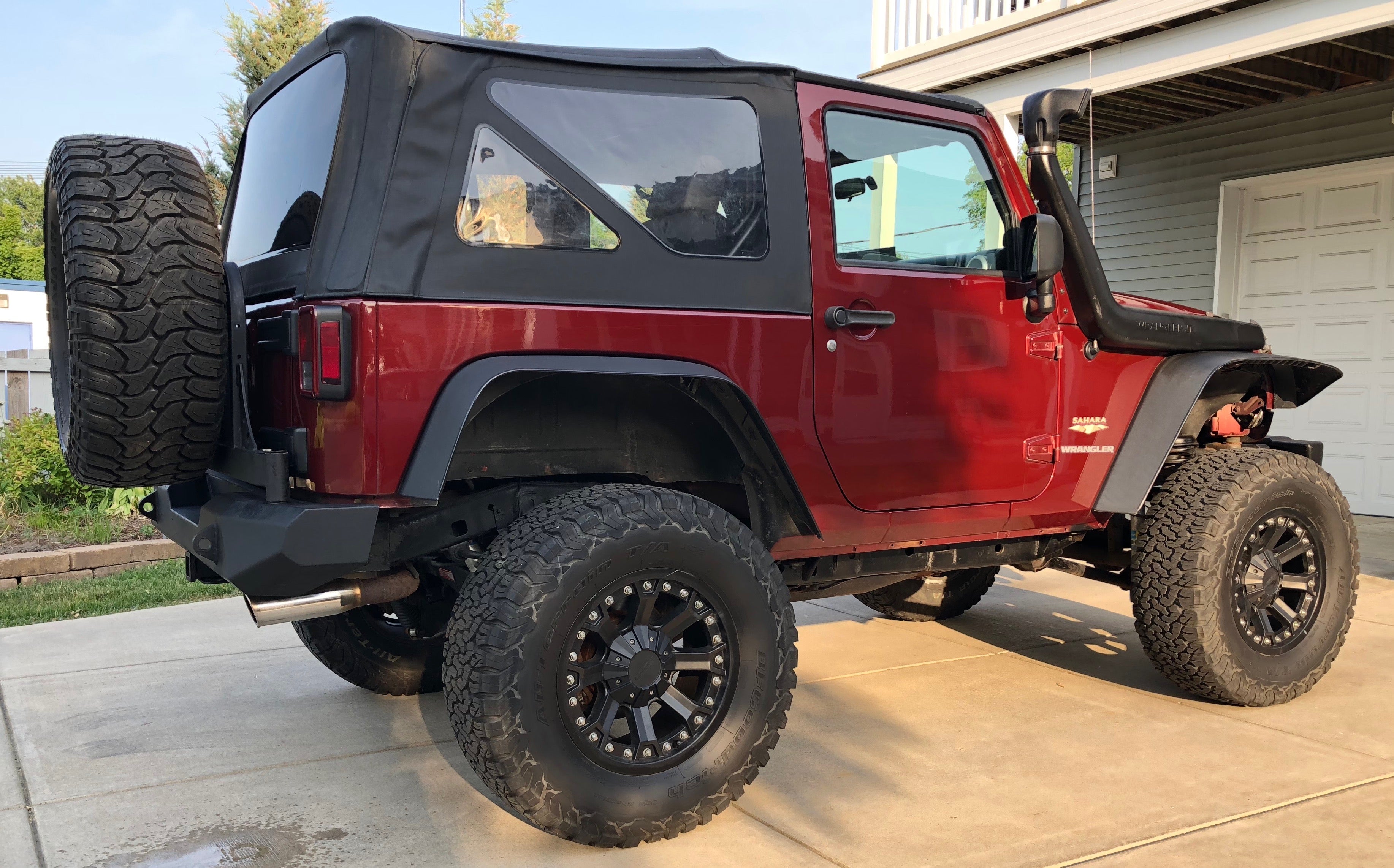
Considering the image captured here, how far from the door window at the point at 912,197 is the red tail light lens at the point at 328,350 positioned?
1.53 m

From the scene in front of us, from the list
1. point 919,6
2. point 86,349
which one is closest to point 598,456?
point 86,349

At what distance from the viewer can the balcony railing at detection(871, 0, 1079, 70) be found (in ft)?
29.1

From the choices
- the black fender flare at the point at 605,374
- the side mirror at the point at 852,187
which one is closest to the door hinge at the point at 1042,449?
the black fender flare at the point at 605,374

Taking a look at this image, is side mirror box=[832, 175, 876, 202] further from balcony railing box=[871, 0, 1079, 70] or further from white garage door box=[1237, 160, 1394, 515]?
white garage door box=[1237, 160, 1394, 515]

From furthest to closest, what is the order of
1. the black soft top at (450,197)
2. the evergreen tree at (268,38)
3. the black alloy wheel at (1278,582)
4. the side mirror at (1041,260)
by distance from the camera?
1. the evergreen tree at (268,38)
2. the black alloy wheel at (1278,582)
3. the side mirror at (1041,260)
4. the black soft top at (450,197)

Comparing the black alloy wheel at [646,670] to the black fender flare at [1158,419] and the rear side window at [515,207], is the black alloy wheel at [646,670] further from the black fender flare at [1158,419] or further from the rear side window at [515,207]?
the black fender flare at [1158,419]

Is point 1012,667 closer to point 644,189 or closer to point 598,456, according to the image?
point 598,456

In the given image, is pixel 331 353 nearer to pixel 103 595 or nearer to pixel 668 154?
pixel 668 154

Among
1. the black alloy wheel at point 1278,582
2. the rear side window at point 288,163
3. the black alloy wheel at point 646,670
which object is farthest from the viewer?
the black alloy wheel at point 1278,582

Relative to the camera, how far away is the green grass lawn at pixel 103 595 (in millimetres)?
5488

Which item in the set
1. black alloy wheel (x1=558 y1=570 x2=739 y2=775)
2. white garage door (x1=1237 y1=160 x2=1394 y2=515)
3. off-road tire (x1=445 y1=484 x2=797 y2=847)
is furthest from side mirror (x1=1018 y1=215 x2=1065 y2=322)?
white garage door (x1=1237 y1=160 x2=1394 y2=515)

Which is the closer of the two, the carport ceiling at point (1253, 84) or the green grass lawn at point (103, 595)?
the green grass lawn at point (103, 595)

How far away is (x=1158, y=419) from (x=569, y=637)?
7.98 ft

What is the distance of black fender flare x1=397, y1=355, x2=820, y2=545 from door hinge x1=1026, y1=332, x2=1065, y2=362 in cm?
108
